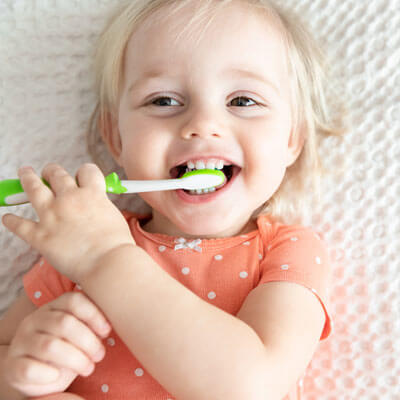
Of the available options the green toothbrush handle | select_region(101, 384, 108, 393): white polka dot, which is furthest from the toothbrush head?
select_region(101, 384, 108, 393): white polka dot

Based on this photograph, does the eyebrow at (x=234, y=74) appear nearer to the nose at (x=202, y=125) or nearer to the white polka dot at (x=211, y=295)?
the nose at (x=202, y=125)

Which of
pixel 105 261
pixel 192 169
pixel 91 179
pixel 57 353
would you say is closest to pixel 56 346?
pixel 57 353

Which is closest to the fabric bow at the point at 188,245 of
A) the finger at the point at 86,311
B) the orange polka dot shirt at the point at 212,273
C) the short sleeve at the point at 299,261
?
the orange polka dot shirt at the point at 212,273

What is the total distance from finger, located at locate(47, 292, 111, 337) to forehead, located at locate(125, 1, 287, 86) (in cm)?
38

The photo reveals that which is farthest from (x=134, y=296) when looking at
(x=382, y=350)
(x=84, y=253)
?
(x=382, y=350)

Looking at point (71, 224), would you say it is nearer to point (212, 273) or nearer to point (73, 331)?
point (73, 331)

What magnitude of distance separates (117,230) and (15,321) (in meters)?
0.30

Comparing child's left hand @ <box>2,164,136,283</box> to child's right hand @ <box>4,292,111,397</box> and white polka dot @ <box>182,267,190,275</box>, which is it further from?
white polka dot @ <box>182,267,190,275</box>

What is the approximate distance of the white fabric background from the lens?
893 millimetres

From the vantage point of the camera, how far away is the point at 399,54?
979mm

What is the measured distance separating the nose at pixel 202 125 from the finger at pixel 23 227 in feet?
0.83

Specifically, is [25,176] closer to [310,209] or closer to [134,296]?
[134,296]

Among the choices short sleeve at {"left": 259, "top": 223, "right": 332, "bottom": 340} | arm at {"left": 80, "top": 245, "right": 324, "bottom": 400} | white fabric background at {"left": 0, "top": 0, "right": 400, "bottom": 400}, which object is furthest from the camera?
white fabric background at {"left": 0, "top": 0, "right": 400, "bottom": 400}

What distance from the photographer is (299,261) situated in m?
0.81
